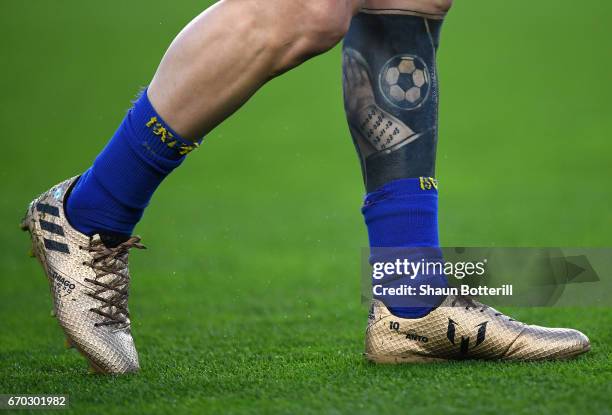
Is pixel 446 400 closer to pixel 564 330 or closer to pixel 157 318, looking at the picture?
pixel 564 330

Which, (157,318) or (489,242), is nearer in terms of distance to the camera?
(157,318)

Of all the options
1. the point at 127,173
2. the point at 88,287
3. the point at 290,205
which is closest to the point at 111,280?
the point at 88,287

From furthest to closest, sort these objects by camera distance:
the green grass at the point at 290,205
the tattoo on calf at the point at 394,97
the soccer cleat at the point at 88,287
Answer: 1. the tattoo on calf at the point at 394,97
2. the soccer cleat at the point at 88,287
3. the green grass at the point at 290,205

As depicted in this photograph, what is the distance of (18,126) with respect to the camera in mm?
5586

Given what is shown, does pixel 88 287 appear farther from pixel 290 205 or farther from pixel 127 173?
pixel 290 205

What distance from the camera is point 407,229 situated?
1531 mm

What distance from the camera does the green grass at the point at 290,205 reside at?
52.4 inches

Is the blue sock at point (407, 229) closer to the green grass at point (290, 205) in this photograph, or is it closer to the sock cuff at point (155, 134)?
the green grass at point (290, 205)

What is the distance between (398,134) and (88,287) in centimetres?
54

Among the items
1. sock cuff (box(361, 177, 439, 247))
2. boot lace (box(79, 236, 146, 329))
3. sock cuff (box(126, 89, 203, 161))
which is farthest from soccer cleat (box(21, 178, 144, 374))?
sock cuff (box(361, 177, 439, 247))

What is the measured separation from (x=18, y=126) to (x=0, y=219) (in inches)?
→ 81.1

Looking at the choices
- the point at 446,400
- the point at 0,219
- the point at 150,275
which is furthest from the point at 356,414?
the point at 0,219

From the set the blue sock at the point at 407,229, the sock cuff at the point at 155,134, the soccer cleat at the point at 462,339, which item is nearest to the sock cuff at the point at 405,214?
the blue sock at the point at 407,229

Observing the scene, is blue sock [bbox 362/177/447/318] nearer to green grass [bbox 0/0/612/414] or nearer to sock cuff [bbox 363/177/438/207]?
sock cuff [bbox 363/177/438/207]
